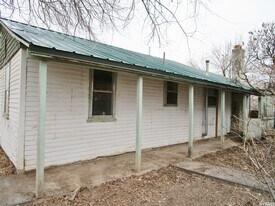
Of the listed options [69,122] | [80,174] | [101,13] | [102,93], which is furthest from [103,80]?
[80,174]

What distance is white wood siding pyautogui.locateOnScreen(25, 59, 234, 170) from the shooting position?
4.95m

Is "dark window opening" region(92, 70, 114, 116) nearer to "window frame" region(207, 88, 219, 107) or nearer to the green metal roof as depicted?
the green metal roof

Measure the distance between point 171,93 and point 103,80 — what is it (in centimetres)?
330

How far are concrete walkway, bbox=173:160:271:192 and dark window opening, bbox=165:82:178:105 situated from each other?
2.95 meters

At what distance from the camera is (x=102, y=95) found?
6.21 meters

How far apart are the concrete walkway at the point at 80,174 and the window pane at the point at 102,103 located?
140cm

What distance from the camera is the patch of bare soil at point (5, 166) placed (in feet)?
15.8

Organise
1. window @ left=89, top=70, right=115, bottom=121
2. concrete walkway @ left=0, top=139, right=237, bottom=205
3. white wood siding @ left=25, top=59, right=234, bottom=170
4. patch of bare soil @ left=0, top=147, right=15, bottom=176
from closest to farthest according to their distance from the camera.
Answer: concrete walkway @ left=0, top=139, right=237, bottom=205
patch of bare soil @ left=0, top=147, right=15, bottom=176
white wood siding @ left=25, top=59, right=234, bottom=170
window @ left=89, top=70, right=115, bottom=121

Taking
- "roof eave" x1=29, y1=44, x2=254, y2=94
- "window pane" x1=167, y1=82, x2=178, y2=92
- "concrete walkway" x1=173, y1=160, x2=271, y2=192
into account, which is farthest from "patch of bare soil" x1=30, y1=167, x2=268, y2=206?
"window pane" x1=167, y1=82, x2=178, y2=92

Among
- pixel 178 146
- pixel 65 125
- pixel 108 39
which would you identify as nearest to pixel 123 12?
pixel 108 39

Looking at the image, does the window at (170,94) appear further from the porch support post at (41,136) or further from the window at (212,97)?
the porch support post at (41,136)

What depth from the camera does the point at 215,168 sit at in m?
5.47

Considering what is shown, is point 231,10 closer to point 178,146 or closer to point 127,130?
point 127,130

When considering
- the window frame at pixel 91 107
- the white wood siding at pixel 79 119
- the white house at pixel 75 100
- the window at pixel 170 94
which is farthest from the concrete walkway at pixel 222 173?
the window at pixel 170 94
